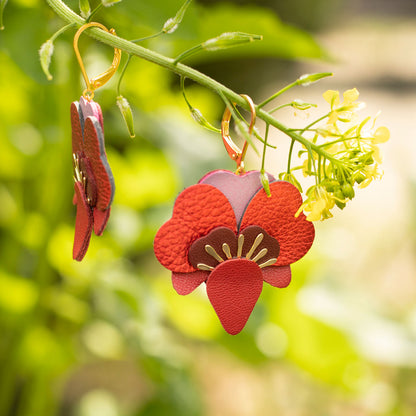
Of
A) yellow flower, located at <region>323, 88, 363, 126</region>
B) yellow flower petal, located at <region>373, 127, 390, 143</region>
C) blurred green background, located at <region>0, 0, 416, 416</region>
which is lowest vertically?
blurred green background, located at <region>0, 0, 416, 416</region>

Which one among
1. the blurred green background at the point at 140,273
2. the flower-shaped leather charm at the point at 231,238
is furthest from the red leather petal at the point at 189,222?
the blurred green background at the point at 140,273

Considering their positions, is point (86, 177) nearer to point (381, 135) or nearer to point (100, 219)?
point (100, 219)

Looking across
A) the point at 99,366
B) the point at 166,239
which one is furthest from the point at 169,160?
the point at 99,366

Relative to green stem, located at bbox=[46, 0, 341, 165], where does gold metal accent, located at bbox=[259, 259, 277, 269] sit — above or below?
below

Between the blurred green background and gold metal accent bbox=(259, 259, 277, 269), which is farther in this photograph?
the blurred green background

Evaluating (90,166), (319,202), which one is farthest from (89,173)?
(319,202)

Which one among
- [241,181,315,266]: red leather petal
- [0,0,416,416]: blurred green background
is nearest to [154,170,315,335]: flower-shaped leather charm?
[241,181,315,266]: red leather petal

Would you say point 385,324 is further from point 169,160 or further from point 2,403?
point 2,403

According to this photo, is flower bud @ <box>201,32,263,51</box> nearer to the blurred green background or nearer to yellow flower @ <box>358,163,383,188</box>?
yellow flower @ <box>358,163,383,188</box>
